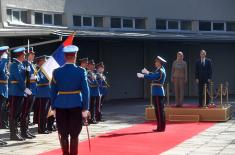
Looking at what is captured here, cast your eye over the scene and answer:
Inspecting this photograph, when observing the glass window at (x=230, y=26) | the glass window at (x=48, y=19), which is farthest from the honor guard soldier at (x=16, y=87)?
the glass window at (x=230, y=26)

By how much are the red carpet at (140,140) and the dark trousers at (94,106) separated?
1.30 m

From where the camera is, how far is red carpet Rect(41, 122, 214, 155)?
10.9m

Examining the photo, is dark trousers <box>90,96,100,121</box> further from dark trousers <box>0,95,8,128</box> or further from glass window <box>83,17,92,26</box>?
glass window <box>83,17,92,26</box>

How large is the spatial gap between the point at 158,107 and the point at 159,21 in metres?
14.5

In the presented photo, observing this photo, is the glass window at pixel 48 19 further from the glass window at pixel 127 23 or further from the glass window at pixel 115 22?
the glass window at pixel 127 23

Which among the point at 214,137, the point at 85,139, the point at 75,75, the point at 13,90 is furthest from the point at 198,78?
the point at 75,75

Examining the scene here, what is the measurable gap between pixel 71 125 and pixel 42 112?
15.5ft

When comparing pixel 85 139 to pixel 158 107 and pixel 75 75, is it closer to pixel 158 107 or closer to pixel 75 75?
pixel 158 107

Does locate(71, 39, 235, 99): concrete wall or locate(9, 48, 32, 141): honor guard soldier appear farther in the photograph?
locate(71, 39, 235, 99): concrete wall

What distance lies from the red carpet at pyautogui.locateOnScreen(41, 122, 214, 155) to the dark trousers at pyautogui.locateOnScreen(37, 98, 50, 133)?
147 cm

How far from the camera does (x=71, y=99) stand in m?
8.88

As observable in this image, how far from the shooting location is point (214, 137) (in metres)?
12.9

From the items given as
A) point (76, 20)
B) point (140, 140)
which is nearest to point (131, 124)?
point (140, 140)

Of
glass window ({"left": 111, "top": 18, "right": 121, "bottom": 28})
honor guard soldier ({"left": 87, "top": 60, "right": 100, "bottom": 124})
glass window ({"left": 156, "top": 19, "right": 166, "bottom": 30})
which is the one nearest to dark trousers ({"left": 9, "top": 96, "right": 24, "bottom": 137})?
honor guard soldier ({"left": 87, "top": 60, "right": 100, "bottom": 124})
